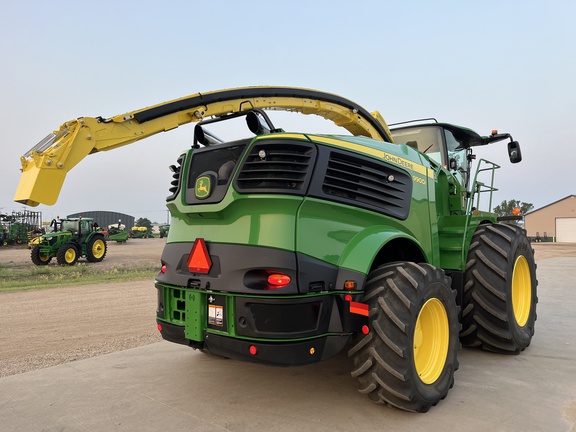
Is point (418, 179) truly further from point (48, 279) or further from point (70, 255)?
point (70, 255)

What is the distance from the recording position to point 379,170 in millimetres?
3588

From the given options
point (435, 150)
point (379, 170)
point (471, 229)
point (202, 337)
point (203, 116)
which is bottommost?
point (202, 337)

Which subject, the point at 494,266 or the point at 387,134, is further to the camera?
the point at 387,134

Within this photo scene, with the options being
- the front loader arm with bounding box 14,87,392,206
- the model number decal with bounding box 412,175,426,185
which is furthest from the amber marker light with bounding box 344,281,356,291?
the front loader arm with bounding box 14,87,392,206

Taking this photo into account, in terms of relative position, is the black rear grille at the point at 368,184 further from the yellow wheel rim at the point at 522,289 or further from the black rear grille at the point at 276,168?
the yellow wheel rim at the point at 522,289

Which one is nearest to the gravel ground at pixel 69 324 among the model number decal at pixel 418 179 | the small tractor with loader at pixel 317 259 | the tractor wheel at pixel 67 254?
the small tractor with loader at pixel 317 259

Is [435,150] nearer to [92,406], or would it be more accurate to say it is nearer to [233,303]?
[233,303]

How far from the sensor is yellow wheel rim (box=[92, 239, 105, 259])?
1952 cm

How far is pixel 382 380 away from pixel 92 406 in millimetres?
2197

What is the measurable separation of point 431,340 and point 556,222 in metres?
56.6

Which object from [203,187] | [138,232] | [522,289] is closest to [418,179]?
[203,187]

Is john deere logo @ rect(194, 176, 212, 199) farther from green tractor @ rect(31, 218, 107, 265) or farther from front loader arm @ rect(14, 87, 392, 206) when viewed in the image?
green tractor @ rect(31, 218, 107, 265)

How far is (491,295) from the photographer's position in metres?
4.23

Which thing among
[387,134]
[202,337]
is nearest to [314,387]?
[202,337]
